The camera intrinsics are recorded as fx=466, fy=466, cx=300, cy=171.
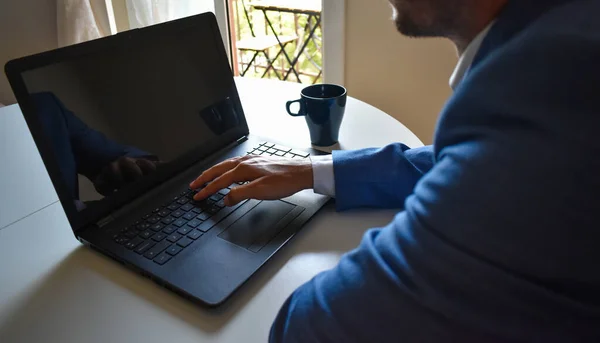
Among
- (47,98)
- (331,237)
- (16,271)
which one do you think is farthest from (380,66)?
(16,271)

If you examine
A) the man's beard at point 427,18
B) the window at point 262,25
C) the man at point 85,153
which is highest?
the man's beard at point 427,18

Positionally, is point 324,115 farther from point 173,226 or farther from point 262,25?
point 262,25

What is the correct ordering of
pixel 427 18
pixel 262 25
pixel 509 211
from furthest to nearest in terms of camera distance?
pixel 262 25 → pixel 427 18 → pixel 509 211

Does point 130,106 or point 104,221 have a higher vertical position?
point 130,106

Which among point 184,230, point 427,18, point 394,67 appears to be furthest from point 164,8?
point 427,18

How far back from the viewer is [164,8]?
2.15m

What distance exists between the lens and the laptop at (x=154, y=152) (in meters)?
0.66

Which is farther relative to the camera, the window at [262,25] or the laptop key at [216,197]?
the window at [262,25]

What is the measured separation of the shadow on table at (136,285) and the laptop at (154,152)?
0.02m

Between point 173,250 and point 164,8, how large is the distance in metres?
1.77

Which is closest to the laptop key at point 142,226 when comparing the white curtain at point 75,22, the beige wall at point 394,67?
the beige wall at point 394,67

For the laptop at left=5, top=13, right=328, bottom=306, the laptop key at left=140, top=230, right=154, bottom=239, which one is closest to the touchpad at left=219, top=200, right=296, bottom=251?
the laptop at left=5, top=13, right=328, bottom=306

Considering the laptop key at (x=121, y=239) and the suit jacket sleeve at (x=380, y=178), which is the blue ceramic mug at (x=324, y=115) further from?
the laptop key at (x=121, y=239)

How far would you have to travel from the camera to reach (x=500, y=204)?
39cm
